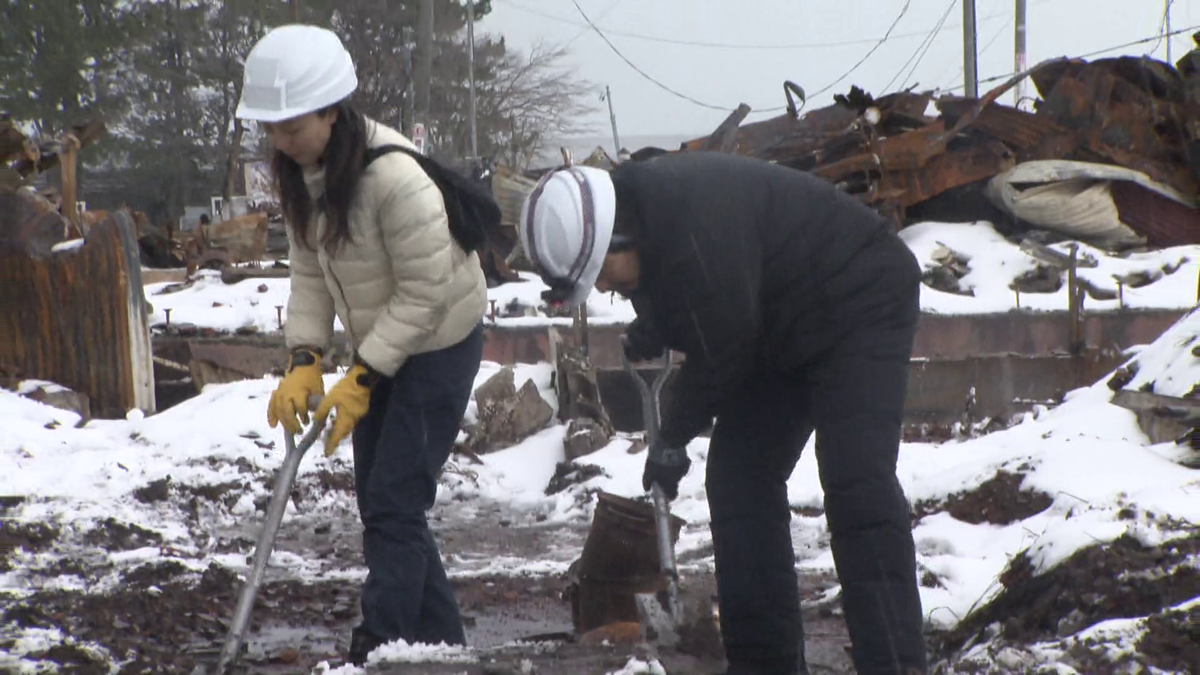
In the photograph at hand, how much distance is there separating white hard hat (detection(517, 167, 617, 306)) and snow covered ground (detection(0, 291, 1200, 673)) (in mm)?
1146

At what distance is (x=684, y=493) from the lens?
688 centimetres

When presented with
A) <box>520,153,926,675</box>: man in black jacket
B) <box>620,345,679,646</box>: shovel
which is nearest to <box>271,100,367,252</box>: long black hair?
<box>520,153,926,675</box>: man in black jacket

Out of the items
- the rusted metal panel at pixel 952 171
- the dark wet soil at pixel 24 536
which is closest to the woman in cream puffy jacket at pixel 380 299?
the dark wet soil at pixel 24 536

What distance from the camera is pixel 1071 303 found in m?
8.74

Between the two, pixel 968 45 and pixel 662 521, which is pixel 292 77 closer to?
pixel 662 521

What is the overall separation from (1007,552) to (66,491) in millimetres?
4348

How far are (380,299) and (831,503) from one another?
1.50 m

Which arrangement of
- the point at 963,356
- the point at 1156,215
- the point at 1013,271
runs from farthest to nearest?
1. the point at 1156,215
2. the point at 1013,271
3. the point at 963,356

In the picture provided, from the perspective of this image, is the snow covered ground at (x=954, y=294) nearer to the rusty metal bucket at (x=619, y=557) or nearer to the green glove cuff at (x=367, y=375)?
the rusty metal bucket at (x=619, y=557)

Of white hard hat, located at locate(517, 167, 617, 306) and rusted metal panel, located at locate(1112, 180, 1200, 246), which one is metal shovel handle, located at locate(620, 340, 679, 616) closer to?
white hard hat, located at locate(517, 167, 617, 306)

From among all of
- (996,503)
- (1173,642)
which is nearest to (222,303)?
(996,503)

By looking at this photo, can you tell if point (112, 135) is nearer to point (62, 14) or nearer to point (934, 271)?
point (62, 14)

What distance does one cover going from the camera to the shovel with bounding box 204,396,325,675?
3.89 metres

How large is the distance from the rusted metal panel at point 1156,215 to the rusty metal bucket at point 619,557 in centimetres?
1147
